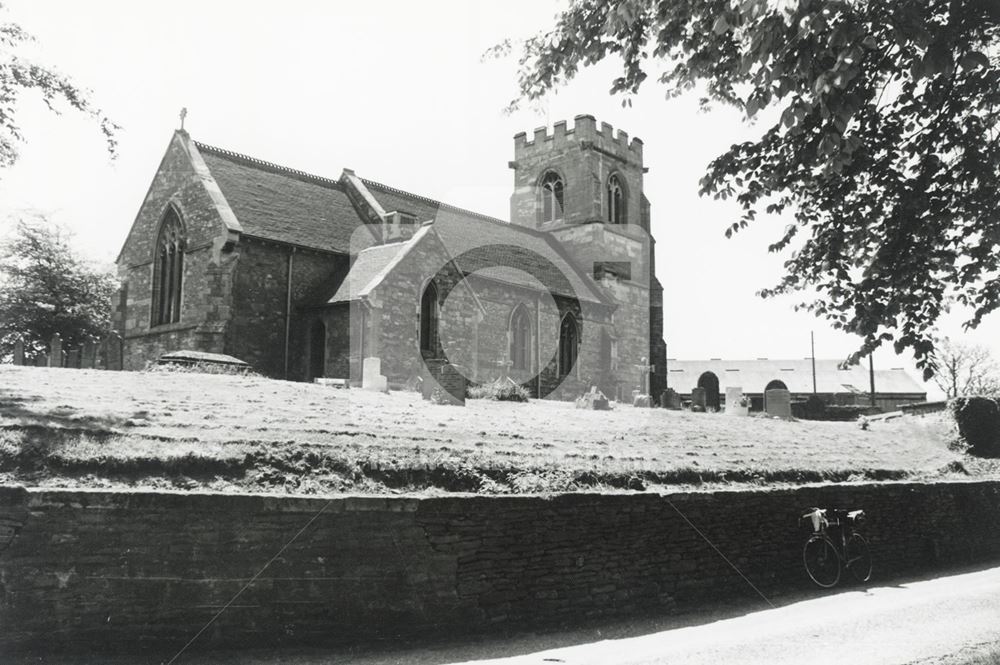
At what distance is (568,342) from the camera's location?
33.5m

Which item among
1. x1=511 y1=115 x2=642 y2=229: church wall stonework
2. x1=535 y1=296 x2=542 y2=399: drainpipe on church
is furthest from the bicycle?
x1=511 y1=115 x2=642 y2=229: church wall stonework

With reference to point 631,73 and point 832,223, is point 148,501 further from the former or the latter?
point 832,223

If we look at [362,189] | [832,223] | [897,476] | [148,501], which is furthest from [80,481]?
[362,189]

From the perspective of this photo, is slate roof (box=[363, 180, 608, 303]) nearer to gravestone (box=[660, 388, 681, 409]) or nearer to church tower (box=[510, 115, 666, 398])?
church tower (box=[510, 115, 666, 398])

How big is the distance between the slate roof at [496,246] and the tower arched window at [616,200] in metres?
4.45

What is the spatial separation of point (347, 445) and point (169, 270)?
18.3 metres

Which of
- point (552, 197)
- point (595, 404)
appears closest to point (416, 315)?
point (595, 404)

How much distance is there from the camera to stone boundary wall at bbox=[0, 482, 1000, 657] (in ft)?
23.5

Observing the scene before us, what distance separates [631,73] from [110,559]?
7045mm

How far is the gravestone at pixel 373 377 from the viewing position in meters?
20.5

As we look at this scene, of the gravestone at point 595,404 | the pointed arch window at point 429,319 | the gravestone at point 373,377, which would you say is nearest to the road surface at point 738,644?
the gravestone at point 373,377

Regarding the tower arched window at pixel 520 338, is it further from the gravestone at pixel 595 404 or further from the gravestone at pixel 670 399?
the gravestone at pixel 595 404

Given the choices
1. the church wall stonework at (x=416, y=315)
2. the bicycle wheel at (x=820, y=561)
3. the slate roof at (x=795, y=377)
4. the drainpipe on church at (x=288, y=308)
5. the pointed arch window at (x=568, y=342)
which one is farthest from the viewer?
the slate roof at (x=795, y=377)

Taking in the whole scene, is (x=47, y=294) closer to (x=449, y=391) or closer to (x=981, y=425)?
(x=449, y=391)
